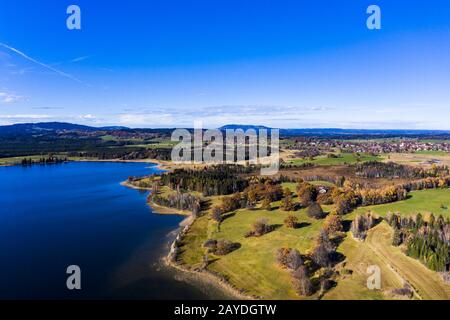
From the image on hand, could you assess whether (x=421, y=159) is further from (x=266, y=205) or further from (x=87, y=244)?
(x=87, y=244)

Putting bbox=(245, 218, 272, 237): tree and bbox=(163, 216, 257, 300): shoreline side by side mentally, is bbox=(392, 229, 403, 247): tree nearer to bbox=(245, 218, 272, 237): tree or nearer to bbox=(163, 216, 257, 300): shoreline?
bbox=(245, 218, 272, 237): tree

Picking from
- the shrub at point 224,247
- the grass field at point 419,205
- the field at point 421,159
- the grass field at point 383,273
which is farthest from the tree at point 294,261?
the field at point 421,159

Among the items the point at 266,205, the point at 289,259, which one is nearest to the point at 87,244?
the point at 289,259

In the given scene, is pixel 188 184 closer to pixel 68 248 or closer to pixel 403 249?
pixel 68 248

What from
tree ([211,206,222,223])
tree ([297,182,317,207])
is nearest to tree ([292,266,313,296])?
tree ([211,206,222,223])
